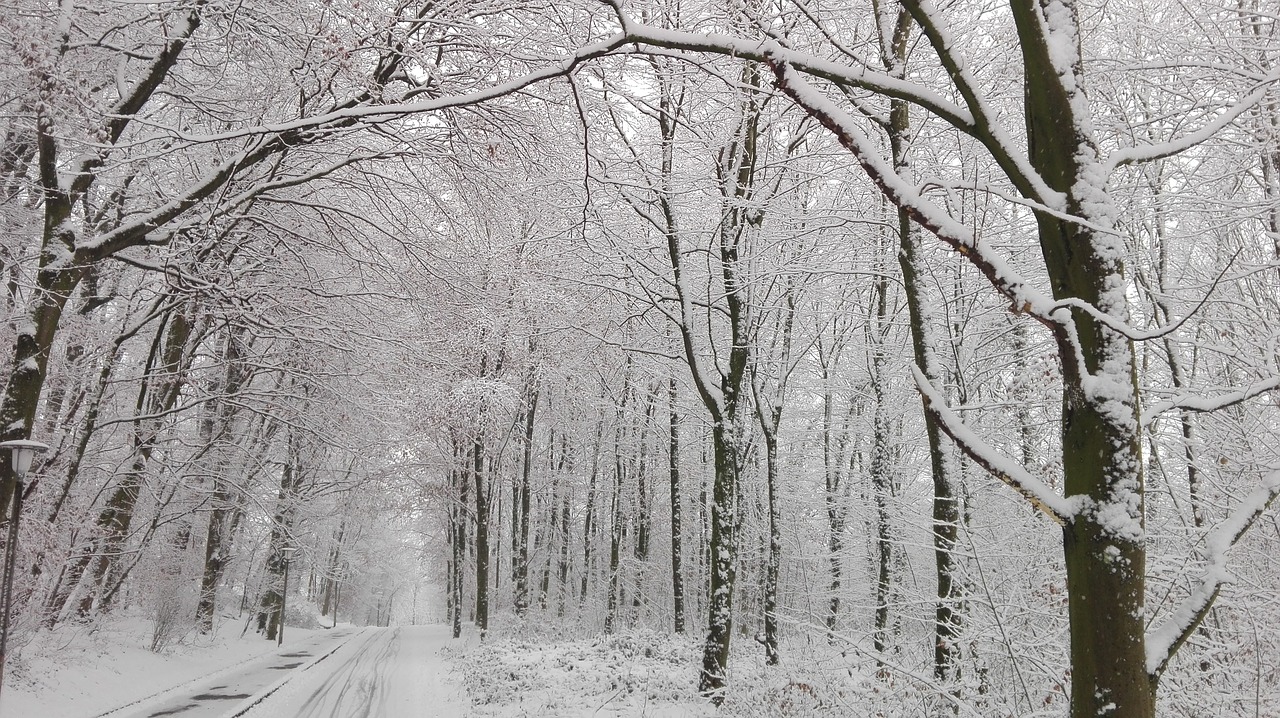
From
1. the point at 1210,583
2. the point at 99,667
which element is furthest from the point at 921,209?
the point at 99,667

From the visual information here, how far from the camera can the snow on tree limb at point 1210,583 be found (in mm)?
2248

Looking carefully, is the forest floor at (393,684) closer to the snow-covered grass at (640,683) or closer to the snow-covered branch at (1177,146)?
the snow-covered grass at (640,683)

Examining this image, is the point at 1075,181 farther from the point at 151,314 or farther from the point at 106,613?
the point at 106,613

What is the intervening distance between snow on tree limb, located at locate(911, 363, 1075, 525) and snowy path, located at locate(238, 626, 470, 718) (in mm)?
10111

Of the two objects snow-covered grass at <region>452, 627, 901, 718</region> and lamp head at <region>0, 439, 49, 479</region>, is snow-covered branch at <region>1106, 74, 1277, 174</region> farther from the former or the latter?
lamp head at <region>0, 439, 49, 479</region>

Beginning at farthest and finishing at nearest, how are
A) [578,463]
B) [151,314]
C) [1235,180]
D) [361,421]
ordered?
[578,463]
[361,421]
[151,314]
[1235,180]

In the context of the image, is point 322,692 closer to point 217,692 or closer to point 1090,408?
point 217,692

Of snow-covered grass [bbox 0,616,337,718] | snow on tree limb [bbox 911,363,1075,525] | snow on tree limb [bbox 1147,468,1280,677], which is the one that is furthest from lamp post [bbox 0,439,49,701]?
snow on tree limb [bbox 1147,468,1280,677]

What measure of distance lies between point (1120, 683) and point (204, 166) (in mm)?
12110

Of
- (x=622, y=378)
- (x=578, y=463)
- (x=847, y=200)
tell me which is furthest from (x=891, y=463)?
(x=578, y=463)

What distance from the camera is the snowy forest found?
2.61m

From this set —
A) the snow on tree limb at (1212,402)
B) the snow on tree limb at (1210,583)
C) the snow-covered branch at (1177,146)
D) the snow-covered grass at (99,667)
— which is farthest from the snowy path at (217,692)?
the snow-covered branch at (1177,146)

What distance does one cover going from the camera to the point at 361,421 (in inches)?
543

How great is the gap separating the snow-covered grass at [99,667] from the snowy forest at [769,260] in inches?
20.8
